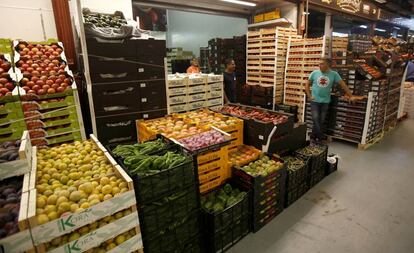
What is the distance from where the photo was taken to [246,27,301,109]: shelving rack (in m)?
6.92

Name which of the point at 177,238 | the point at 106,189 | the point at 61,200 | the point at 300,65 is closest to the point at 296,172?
the point at 177,238

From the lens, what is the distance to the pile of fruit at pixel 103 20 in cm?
390

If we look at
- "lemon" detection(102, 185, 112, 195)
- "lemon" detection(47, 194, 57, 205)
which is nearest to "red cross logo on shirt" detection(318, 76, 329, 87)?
"lemon" detection(102, 185, 112, 195)

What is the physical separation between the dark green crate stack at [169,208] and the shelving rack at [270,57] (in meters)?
5.51

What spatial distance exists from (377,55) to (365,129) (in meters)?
1.65

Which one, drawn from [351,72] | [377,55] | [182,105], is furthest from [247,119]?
[377,55]

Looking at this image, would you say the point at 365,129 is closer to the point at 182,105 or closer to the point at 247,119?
the point at 247,119

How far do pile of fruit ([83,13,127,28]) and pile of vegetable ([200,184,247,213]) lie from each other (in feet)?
10.1

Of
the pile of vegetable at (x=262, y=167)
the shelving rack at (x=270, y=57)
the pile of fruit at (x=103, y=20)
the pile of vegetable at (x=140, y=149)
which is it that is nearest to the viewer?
the pile of vegetable at (x=140, y=149)

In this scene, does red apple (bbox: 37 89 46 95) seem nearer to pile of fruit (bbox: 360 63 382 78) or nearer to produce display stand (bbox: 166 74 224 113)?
produce display stand (bbox: 166 74 224 113)

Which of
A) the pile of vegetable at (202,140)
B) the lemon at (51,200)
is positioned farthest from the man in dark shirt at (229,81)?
the lemon at (51,200)

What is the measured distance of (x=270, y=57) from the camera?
23.2ft

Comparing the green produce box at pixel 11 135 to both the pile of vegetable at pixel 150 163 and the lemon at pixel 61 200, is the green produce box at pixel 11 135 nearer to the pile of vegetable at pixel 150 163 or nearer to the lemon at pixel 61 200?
the pile of vegetable at pixel 150 163

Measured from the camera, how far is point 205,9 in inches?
287
